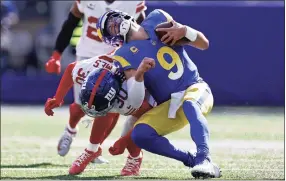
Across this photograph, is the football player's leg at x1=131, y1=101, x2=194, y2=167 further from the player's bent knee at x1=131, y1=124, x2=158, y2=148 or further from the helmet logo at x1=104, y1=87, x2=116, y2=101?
the helmet logo at x1=104, y1=87, x2=116, y2=101

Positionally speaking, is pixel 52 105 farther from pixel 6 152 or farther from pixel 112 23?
pixel 6 152

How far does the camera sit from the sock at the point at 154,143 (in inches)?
231

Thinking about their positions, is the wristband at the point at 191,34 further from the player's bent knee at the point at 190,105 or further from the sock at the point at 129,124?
the sock at the point at 129,124

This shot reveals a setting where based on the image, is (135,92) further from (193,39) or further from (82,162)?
(82,162)

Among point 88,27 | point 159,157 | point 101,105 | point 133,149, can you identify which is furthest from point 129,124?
point 88,27

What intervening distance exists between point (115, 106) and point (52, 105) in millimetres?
495

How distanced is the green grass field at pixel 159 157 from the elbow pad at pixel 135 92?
2.19 feet

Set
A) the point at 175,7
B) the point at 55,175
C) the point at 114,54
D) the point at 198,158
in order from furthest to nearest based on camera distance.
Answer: the point at 175,7
the point at 55,175
the point at 114,54
the point at 198,158

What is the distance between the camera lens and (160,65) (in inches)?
237

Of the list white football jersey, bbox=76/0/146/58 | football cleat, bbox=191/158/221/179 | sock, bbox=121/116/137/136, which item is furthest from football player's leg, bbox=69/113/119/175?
football cleat, bbox=191/158/221/179

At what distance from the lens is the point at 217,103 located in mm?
12812

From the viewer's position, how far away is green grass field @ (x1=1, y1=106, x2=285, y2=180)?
6.59 metres

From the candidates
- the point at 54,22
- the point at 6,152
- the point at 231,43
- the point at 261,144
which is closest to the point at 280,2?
the point at 231,43

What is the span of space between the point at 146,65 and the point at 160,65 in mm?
330
